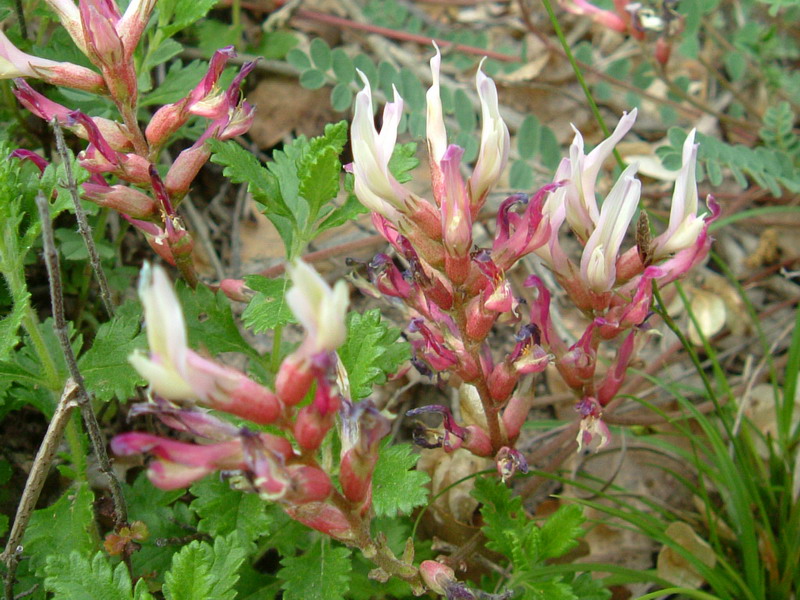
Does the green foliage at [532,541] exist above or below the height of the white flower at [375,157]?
below

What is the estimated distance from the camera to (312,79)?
124 inches

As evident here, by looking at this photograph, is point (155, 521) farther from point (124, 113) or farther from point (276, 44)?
point (276, 44)

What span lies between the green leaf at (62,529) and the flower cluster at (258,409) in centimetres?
64

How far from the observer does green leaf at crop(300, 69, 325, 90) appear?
10.3ft

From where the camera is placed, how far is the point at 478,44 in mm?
3779

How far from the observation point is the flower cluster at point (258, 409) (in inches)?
41.6

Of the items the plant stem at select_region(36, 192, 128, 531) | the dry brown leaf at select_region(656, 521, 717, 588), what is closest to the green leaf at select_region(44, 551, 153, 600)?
the plant stem at select_region(36, 192, 128, 531)

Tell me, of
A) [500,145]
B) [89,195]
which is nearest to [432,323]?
[500,145]

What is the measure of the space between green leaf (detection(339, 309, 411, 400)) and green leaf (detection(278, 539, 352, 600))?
387 millimetres

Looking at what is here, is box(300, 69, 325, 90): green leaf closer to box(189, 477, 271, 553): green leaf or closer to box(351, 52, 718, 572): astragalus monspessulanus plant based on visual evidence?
box(351, 52, 718, 572): astragalus monspessulanus plant

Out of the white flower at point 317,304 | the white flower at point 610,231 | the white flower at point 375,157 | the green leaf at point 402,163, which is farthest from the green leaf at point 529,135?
the white flower at point 317,304

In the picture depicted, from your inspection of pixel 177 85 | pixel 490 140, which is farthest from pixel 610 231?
pixel 177 85

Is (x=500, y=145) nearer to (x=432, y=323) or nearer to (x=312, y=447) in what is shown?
(x=432, y=323)

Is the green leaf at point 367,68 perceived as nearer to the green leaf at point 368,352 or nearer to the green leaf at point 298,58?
the green leaf at point 298,58
